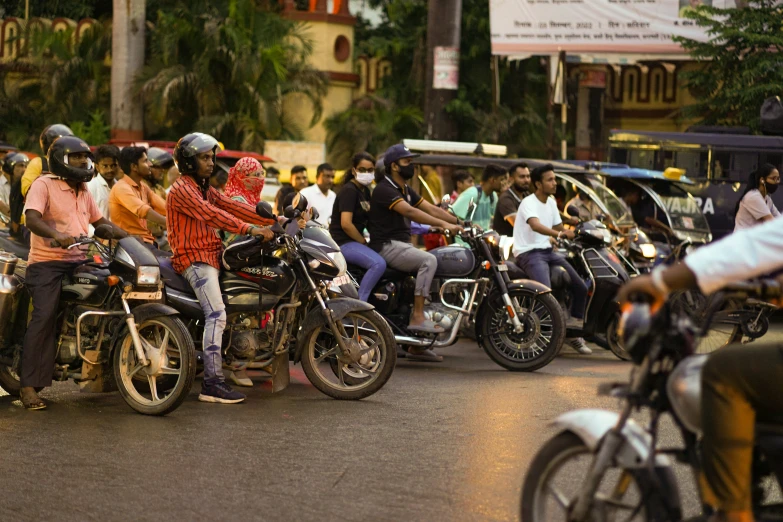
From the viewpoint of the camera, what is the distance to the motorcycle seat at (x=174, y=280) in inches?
331

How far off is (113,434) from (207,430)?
54 centimetres

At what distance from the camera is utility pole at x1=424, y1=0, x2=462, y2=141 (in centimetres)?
2111

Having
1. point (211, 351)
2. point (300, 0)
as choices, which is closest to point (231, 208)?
point (211, 351)

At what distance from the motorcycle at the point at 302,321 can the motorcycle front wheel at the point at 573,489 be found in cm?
414

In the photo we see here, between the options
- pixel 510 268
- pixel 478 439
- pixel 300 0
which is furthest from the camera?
pixel 300 0

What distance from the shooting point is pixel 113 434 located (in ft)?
24.3

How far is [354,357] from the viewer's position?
847 cm

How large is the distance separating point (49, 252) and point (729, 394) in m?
5.26

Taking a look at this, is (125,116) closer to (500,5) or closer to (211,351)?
(500,5)

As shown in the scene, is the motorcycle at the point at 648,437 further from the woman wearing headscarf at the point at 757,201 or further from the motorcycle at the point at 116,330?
the woman wearing headscarf at the point at 757,201

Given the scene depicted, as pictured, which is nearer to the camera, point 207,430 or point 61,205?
point 207,430

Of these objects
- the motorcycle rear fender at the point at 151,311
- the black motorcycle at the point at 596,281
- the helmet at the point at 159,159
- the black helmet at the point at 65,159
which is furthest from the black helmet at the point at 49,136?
the black motorcycle at the point at 596,281

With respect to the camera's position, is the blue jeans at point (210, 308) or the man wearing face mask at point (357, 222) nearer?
the blue jeans at point (210, 308)

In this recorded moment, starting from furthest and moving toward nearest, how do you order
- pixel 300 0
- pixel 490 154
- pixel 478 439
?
pixel 300 0, pixel 490 154, pixel 478 439
